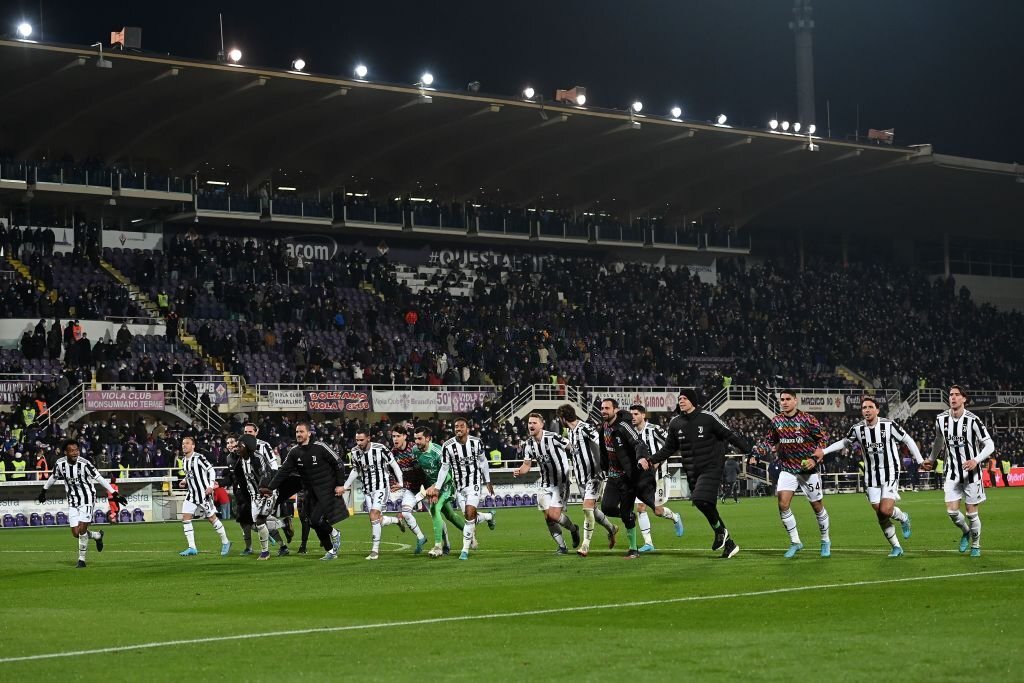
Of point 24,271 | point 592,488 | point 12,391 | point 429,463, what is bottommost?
point 592,488

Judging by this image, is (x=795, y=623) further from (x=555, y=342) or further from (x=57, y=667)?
(x=555, y=342)

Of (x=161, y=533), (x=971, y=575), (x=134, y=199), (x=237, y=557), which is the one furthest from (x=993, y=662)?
(x=134, y=199)

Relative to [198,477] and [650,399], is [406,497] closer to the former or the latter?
[198,477]

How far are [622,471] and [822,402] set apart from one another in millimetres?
A: 44633

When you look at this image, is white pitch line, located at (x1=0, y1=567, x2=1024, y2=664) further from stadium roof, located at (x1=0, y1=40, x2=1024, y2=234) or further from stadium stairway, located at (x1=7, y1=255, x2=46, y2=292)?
stadium stairway, located at (x1=7, y1=255, x2=46, y2=292)

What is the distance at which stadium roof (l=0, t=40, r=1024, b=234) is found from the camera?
2085 inches

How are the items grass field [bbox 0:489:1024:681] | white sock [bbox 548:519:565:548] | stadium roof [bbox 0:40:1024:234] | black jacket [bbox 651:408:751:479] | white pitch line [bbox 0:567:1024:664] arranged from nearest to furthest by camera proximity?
grass field [bbox 0:489:1024:681]
white pitch line [bbox 0:567:1024:664]
black jacket [bbox 651:408:751:479]
white sock [bbox 548:519:565:548]
stadium roof [bbox 0:40:1024:234]

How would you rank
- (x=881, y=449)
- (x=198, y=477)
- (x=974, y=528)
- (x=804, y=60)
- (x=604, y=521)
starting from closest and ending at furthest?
(x=881, y=449)
(x=974, y=528)
(x=604, y=521)
(x=198, y=477)
(x=804, y=60)

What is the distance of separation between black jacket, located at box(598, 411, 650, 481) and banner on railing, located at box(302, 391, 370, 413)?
3151cm

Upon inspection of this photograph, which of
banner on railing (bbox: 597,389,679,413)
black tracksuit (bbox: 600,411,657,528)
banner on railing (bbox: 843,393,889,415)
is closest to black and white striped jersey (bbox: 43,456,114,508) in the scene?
black tracksuit (bbox: 600,411,657,528)

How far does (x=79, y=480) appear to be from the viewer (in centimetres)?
2495

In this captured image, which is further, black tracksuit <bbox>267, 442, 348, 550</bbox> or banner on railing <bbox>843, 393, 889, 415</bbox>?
banner on railing <bbox>843, 393, 889, 415</bbox>

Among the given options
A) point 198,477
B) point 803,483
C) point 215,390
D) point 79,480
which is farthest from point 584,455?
point 215,390

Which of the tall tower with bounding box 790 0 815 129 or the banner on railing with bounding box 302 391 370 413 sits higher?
the tall tower with bounding box 790 0 815 129
